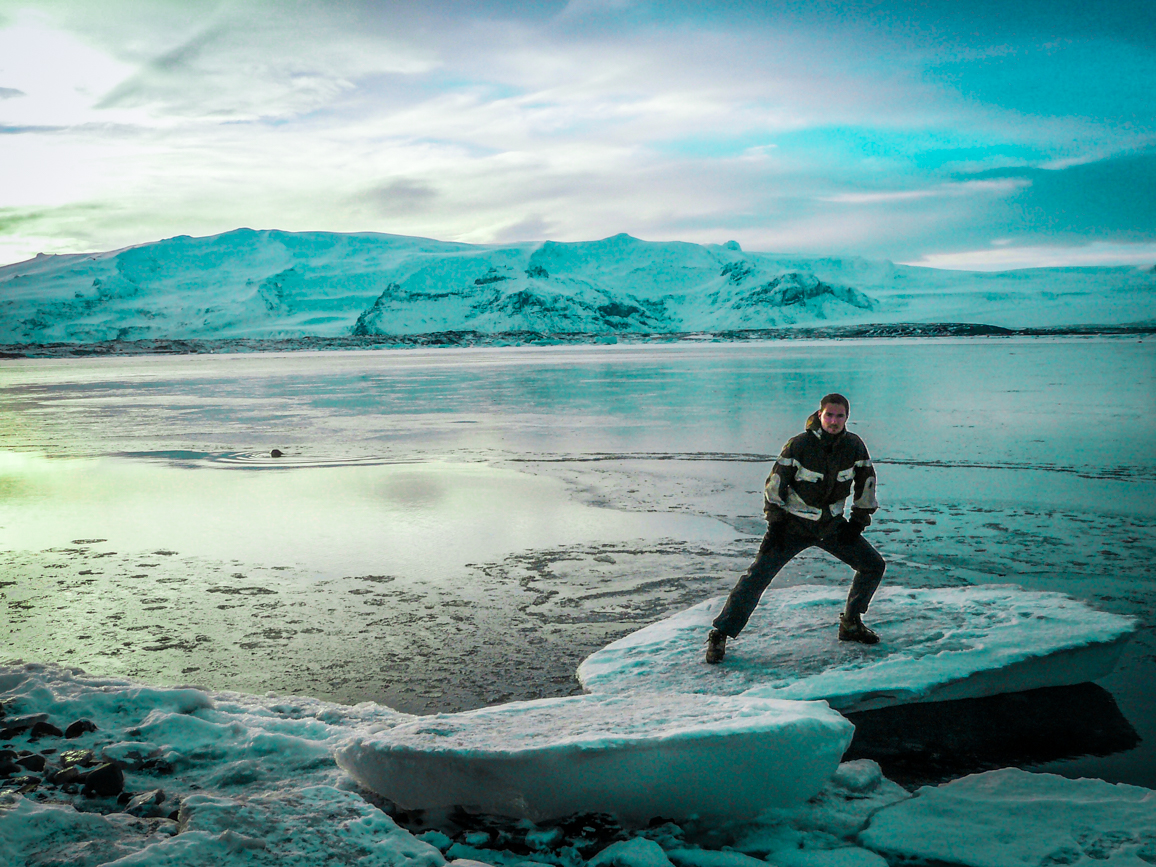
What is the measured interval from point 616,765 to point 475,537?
3928mm

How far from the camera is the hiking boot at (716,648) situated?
3893mm

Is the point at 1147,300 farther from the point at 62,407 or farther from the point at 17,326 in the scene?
the point at 17,326

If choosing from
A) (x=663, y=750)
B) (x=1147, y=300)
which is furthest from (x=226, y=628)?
(x=1147, y=300)

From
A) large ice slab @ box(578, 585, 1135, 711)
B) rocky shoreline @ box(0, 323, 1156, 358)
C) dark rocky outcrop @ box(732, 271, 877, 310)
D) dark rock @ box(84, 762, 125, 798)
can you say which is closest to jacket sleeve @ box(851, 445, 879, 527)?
large ice slab @ box(578, 585, 1135, 711)

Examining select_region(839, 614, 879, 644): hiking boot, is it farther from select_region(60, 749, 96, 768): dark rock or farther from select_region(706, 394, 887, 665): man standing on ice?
select_region(60, 749, 96, 768): dark rock

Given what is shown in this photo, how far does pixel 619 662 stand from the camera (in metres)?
3.94

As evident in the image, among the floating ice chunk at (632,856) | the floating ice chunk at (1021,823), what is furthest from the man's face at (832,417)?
the floating ice chunk at (632,856)

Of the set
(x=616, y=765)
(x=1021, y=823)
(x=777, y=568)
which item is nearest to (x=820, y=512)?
(x=777, y=568)

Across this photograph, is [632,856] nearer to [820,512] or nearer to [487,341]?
[820,512]

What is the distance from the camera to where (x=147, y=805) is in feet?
8.71

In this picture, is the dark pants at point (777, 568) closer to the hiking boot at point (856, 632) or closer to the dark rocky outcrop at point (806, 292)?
the hiking boot at point (856, 632)

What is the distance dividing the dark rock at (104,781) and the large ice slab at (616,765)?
756mm

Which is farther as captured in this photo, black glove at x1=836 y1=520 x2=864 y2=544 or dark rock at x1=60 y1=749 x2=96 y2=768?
black glove at x1=836 y1=520 x2=864 y2=544

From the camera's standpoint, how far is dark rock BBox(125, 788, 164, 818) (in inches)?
103
